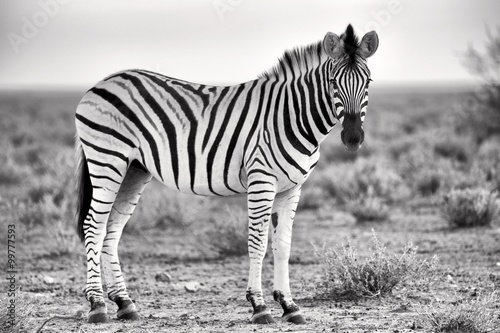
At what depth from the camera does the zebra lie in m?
6.90

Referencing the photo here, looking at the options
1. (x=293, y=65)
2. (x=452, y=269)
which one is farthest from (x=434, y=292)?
(x=293, y=65)

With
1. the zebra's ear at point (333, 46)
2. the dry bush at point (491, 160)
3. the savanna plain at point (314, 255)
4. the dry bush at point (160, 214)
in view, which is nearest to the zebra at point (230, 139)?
the zebra's ear at point (333, 46)

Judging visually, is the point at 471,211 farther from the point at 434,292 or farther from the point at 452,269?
the point at 434,292

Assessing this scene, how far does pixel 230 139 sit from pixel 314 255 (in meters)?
4.13

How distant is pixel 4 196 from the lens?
16969mm

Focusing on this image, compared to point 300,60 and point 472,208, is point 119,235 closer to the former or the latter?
point 300,60

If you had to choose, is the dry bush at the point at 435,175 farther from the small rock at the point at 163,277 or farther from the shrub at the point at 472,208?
the small rock at the point at 163,277

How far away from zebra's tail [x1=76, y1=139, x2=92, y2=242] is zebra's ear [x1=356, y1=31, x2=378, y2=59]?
117 inches

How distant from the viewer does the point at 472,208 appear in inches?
489

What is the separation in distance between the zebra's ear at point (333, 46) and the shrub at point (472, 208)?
6.35 meters

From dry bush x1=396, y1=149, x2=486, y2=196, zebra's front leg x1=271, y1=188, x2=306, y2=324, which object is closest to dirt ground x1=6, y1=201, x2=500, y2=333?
zebra's front leg x1=271, y1=188, x2=306, y2=324

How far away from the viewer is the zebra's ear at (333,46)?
6.81 meters

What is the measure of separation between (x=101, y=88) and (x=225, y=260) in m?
3.85

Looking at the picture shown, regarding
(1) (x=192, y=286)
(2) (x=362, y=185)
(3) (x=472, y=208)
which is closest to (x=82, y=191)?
(1) (x=192, y=286)
